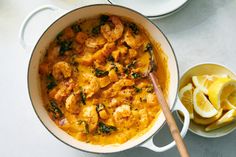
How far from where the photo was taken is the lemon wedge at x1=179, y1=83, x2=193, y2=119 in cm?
184

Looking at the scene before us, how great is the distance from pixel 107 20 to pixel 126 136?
464mm

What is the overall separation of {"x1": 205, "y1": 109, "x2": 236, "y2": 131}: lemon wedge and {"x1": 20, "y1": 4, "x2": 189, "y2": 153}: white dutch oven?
7.9 inches

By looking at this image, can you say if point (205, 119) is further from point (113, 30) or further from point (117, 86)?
point (113, 30)

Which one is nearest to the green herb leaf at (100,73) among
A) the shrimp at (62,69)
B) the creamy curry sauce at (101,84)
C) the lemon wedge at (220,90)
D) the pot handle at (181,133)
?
the creamy curry sauce at (101,84)

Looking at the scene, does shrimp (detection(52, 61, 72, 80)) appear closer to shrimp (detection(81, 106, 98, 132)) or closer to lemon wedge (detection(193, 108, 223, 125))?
shrimp (detection(81, 106, 98, 132))

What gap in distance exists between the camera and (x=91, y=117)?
1818mm

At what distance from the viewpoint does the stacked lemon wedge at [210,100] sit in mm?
1830

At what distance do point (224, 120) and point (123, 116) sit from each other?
388 millimetres

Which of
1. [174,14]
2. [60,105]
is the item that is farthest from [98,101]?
[174,14]

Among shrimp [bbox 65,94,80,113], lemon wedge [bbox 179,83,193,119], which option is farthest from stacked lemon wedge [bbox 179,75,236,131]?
shrimp [bbox 65,94,80,113]

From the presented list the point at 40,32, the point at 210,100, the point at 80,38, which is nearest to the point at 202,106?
the point at 210,100

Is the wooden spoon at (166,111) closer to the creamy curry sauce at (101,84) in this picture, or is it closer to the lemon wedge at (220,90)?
the creamy curry sauce at (101,84)

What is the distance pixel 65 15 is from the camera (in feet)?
5.90

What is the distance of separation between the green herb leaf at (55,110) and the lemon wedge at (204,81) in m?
0.54
